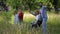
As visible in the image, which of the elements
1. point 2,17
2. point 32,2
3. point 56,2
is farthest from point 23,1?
point 56,2

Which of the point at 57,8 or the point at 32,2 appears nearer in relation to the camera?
the point at 32,2

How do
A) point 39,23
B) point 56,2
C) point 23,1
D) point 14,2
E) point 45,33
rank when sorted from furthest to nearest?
point 56,2 → point 23,1 → point 14,2 → point 39,23 → point 45,33

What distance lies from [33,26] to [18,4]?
5.56 m

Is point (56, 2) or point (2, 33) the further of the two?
point (56, 2)

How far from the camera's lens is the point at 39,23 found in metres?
13.1

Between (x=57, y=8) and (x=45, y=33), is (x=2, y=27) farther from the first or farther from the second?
(x=57, y=8)

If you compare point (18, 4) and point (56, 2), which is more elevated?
point (18, 4)

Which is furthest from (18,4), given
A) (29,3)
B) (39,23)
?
(39,23)

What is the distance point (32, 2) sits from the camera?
19297 millimetres

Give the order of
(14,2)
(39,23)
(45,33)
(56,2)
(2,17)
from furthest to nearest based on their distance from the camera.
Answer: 1. (56,2)
2. (14,2)
3. (2,17)
4. (39,23)
5. (45,33)

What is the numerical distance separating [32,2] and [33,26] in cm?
657

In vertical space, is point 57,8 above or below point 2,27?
below

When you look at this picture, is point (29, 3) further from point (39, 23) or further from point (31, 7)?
point (39, 23)

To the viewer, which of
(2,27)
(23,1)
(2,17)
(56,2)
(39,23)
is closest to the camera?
(2,27)
